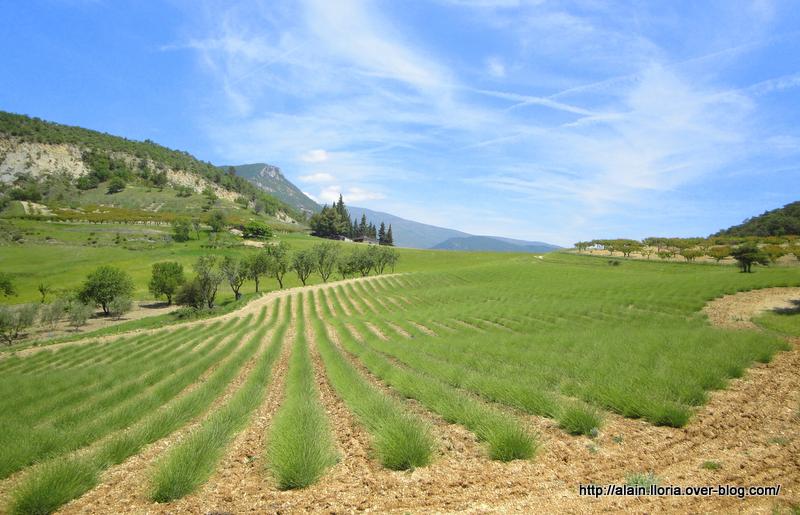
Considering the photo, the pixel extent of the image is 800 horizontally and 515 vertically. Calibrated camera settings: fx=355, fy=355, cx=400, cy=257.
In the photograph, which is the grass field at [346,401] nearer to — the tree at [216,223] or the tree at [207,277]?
the tree at [207,277]

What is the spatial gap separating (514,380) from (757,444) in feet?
18.3

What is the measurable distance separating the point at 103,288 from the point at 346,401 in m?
71.9

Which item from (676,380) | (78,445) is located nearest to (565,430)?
(676,380)

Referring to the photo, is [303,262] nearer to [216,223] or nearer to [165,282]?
[165,282]

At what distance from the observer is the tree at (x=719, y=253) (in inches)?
2894

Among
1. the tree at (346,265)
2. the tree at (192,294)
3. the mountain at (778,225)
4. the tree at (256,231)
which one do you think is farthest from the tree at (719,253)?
the tree at (256,231)

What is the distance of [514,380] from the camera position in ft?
36.5

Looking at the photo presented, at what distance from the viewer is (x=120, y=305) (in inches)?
2375

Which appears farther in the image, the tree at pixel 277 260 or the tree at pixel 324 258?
the tree at pixel 324 258

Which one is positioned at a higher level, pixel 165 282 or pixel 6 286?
pixel 165 282

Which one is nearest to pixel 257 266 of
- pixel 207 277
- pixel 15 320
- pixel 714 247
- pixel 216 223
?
pixel 207 277

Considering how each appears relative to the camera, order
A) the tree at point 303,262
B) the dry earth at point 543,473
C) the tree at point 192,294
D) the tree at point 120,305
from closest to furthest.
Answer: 1. the dry earth at point 543,473
2. the tree at point 192,294
3. the tree at point 120,305
4. the tree at point 303,262

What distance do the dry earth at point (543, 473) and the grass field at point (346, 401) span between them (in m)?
0.08

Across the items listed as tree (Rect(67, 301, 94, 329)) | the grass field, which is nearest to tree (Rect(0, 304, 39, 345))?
tree (Rect(67, 301, 94, 329))
